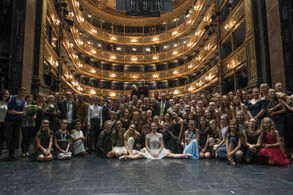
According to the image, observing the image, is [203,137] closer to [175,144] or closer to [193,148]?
[193,148]

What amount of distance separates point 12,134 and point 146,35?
24591 millimetres

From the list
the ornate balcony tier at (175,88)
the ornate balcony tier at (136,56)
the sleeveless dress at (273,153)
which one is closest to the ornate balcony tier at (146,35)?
the ornate balcony tier at (136,56)

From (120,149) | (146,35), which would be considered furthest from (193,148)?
(146,35)

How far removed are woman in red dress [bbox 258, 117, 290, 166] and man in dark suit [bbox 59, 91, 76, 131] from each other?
5321mm

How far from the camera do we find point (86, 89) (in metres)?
23.9

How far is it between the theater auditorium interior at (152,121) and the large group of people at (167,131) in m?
0.03

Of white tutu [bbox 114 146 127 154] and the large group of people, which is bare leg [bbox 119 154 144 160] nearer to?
the large group of people

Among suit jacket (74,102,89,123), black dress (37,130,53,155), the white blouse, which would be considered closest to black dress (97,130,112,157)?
black dress (37,130,53,155)

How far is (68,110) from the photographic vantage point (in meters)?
6.50

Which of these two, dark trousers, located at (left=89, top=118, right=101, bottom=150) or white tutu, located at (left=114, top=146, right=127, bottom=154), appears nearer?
white tutu, located at (left=114, top=146, right=127, bottom=154)

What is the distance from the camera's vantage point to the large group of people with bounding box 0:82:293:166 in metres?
4.55

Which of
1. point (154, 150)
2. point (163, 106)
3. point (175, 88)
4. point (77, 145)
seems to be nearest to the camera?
point (154, 150)

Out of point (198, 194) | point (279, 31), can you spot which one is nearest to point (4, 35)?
point (198, 194)

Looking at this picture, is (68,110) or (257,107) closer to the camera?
(257,107)
